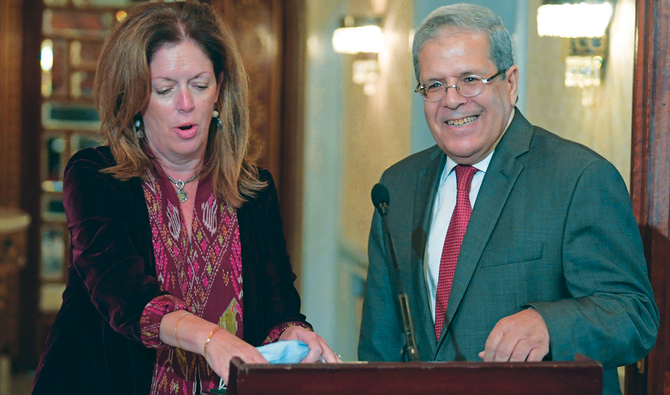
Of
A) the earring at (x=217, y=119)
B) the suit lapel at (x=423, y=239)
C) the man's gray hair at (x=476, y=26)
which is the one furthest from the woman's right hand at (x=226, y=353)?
the man's gray hair at (x=476, y=26)

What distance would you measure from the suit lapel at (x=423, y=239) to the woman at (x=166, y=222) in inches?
12.2

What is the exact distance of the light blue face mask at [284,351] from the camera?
1502 millimetres

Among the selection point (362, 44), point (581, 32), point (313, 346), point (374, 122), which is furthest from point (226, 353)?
point (362, 44)

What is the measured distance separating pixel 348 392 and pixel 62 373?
892mm

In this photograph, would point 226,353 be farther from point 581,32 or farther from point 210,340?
point 581,32

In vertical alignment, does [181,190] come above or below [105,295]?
above

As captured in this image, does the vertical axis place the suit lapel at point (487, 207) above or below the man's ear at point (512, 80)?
below

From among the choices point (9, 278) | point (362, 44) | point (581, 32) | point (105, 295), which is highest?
point (362, 44)

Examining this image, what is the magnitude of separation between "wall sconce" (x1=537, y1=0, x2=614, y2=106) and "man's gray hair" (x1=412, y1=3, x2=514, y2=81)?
121 cm

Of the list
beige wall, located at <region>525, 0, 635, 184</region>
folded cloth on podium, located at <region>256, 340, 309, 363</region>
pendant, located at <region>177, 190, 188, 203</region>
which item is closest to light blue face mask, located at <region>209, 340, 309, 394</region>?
folded cloth on podium, located at <region>256, 340, 309, 363</region>

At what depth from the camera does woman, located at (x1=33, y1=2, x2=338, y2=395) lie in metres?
1.70

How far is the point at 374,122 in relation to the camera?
13.9ft

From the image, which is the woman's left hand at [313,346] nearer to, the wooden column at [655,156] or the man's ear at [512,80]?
the man's ear at [512,80]

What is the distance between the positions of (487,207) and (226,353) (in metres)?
0.78
